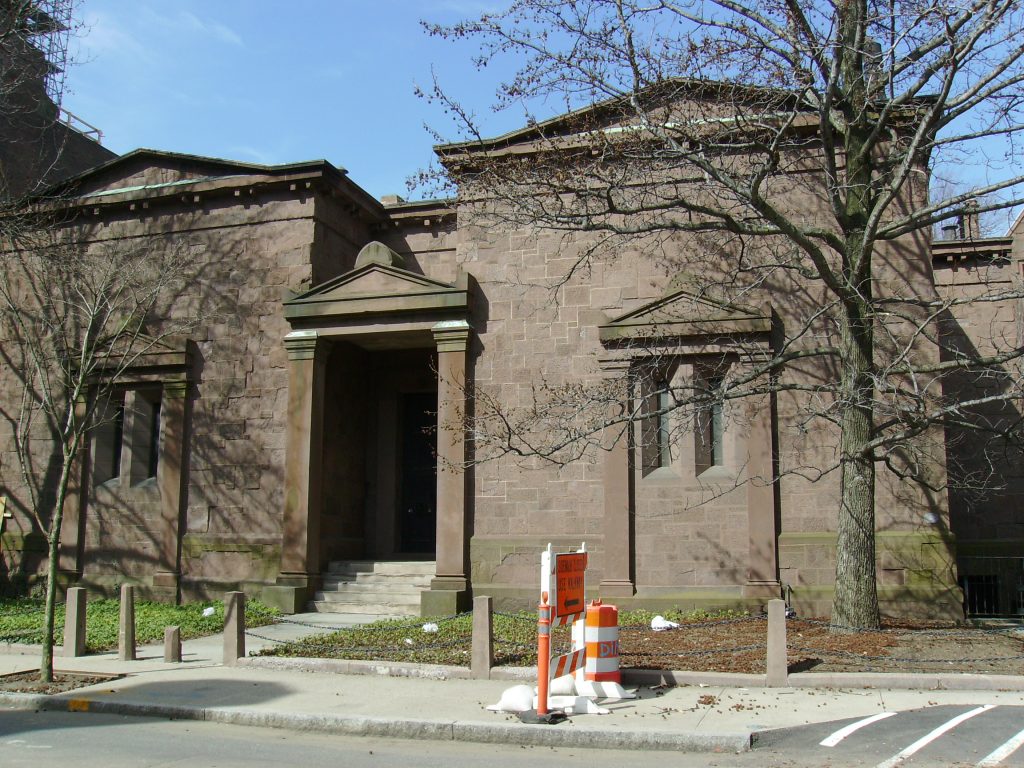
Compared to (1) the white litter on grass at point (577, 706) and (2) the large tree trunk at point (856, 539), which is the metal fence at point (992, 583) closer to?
(2) the large tree trunk at point (856, 539)

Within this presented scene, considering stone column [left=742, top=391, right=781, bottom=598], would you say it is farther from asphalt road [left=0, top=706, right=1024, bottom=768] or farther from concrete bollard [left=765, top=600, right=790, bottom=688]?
asphalt road [left=0, top=706, right=1024, bottom=768]

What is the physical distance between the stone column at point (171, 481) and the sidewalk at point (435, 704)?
5.31m

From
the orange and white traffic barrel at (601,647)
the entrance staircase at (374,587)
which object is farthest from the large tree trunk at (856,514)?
the entrance staircase at (374,587)

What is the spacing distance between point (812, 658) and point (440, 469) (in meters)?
7.37

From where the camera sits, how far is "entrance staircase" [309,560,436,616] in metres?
16.4

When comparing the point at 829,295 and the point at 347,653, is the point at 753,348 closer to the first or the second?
the point at 829,295

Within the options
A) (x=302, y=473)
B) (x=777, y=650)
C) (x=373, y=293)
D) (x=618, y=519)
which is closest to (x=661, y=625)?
(x=618, y=519)

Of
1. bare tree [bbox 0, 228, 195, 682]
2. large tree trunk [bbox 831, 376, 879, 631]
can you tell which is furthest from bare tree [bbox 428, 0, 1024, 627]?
bare tree [bbox 0, 228, 195, 682]

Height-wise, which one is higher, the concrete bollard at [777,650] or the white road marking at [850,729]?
the concrete bollard at [777,650]

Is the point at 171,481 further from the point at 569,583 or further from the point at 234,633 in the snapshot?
the point at 569,583

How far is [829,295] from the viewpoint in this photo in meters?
15.8

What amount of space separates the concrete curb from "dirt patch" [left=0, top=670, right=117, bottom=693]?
74 cm

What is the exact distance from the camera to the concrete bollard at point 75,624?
43.7 feet

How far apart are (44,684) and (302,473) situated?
6424mm
